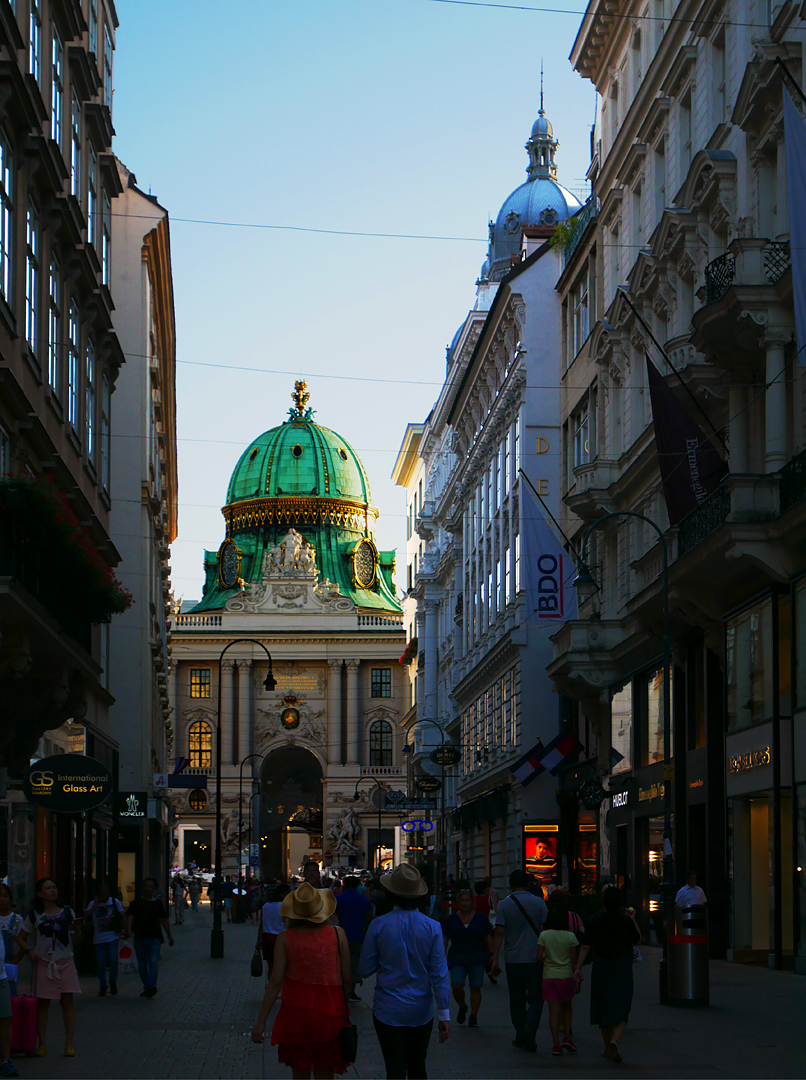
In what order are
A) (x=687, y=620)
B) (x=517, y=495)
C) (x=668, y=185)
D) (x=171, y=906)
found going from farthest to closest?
(x=171, y=906), (x=517, y=495), (x=668, y=185), (x=687, y=620)

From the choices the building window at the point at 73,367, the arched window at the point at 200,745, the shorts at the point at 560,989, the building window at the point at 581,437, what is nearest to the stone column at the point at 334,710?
the arched window at the point at 200,745

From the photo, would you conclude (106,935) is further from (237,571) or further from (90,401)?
(237,571)

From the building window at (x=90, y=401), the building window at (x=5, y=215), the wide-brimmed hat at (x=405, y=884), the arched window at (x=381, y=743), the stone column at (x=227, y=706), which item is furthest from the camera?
the arched window at (x=381, y=743)

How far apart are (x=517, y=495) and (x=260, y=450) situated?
75.0 m

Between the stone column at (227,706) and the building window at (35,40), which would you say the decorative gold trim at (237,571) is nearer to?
the stone column at (227,706)

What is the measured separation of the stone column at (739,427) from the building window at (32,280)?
471 inches

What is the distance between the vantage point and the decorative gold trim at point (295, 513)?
121m

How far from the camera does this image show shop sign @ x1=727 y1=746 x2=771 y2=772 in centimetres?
2650

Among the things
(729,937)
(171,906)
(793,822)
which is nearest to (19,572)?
(793,822)

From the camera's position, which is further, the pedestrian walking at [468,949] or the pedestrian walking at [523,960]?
the pedestrian walking at [468,949]

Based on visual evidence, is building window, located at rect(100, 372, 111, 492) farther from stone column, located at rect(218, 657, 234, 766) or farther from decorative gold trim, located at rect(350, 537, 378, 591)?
decorative gold trim, located at rect(350, 537, 378, 591)

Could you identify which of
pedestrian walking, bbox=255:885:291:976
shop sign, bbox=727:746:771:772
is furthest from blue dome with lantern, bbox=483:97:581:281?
pedestrian walking, bbox=255:885:291:976

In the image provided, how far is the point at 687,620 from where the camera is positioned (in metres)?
30.8

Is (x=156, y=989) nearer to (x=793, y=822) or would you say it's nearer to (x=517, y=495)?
(x=793, y=822)
